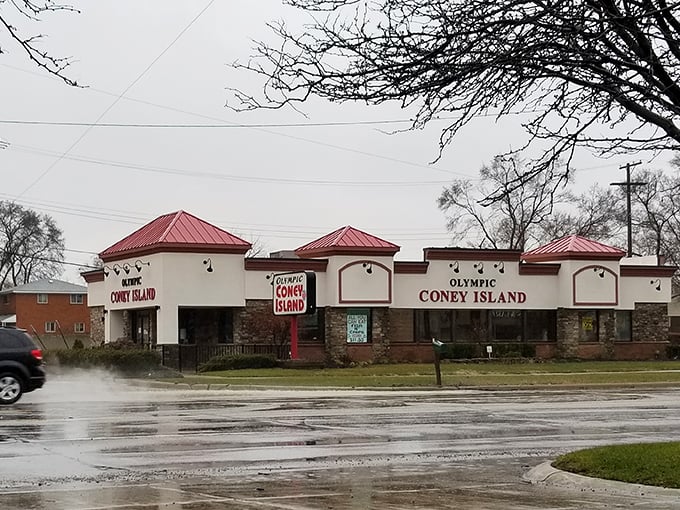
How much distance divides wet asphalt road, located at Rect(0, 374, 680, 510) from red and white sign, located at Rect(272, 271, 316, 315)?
11070 mm

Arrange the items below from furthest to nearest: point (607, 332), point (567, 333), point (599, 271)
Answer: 1. point (607, 332)
2. point (599, 271)
3. point (567, 333)

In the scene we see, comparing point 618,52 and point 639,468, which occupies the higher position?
point 618,52

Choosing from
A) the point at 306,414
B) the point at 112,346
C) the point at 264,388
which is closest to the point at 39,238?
the point at 112,346

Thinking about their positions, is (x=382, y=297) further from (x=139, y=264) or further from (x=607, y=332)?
(x=607, y=332)

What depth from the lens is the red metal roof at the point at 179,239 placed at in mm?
42875

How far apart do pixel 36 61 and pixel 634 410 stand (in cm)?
1890

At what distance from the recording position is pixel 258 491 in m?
11.8

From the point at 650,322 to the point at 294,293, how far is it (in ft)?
68.5

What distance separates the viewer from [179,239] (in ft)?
141

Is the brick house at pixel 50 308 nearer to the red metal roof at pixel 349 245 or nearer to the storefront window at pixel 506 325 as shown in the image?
the red metal roof at pixel 349 245

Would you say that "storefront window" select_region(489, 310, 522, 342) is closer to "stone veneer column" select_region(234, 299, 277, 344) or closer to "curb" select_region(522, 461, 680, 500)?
"stone veneer column" select_region(234, 299, 277, 344)

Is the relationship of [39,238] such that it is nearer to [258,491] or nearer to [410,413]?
[410,413]

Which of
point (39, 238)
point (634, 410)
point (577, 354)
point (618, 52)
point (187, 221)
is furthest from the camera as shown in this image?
point (39, 238)

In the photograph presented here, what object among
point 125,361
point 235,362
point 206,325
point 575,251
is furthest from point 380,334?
point 125,361
